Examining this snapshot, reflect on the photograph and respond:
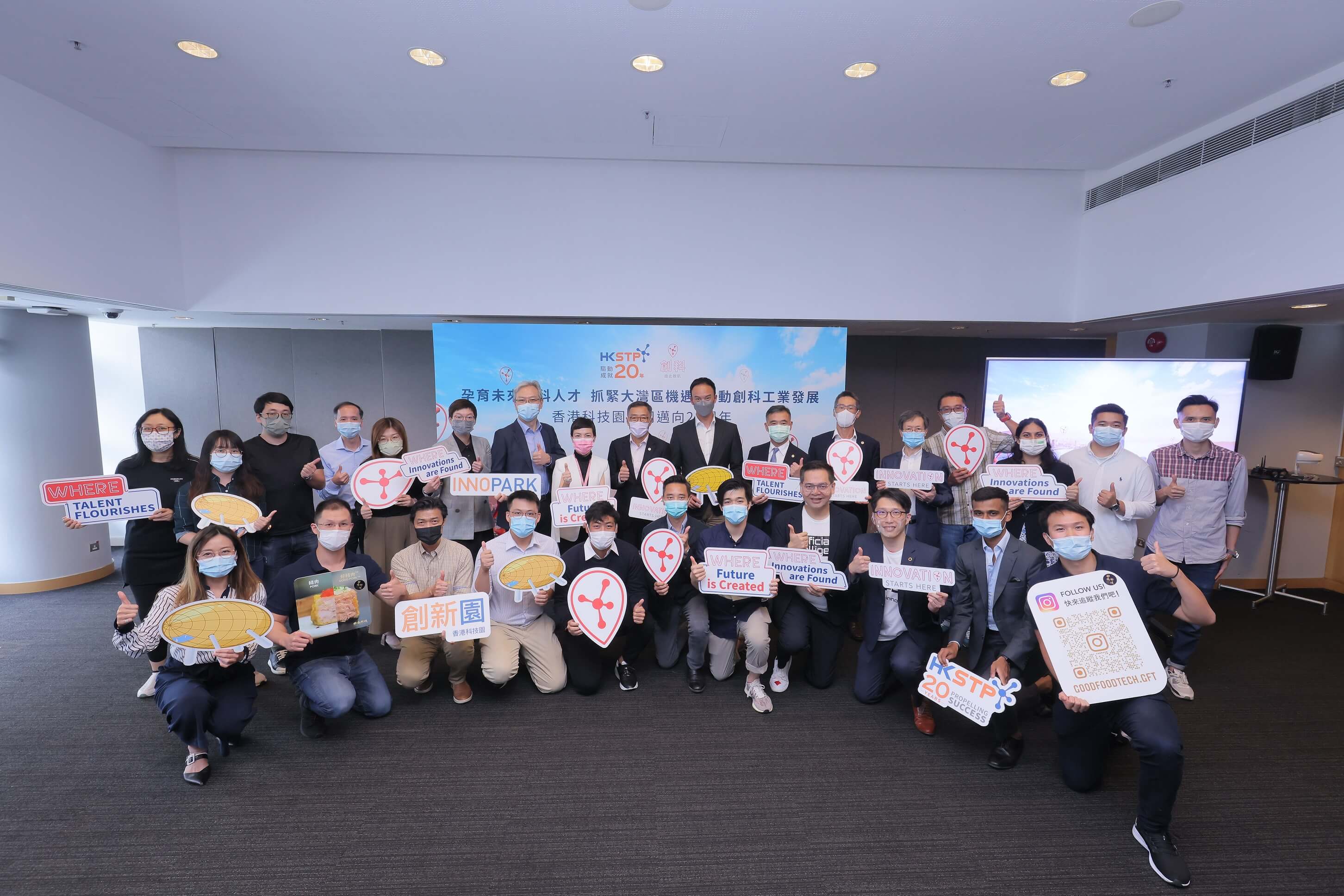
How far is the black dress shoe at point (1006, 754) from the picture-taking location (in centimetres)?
284

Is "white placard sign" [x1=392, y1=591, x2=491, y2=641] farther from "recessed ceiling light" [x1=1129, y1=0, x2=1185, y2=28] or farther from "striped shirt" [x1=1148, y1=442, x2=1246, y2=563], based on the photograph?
"recessed ceiling light" [x1=1129, y1=0, x2=1185, y2=28]

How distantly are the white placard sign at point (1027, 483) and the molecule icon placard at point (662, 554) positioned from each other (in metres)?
2.14

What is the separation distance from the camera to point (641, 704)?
3412mm

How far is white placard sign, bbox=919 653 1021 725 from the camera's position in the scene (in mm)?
2727

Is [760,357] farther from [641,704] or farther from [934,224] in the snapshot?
[641,704]

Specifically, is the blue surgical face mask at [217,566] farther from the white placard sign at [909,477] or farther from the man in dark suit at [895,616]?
the white placard sign at [909,477]

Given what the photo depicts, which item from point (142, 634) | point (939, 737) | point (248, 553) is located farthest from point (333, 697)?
point (939, 737)

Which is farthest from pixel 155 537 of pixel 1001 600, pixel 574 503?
pixel 1001 600

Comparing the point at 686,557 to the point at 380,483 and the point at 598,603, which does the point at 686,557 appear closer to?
the point at 598,603

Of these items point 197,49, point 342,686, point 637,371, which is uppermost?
point 197,49

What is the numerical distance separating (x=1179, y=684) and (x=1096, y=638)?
6.22 ft

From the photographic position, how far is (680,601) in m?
3.71

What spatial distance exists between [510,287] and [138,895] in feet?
14.3

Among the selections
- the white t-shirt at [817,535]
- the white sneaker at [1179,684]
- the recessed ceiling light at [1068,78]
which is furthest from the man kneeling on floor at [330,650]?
the recessed ceiling light at [1068,78]
